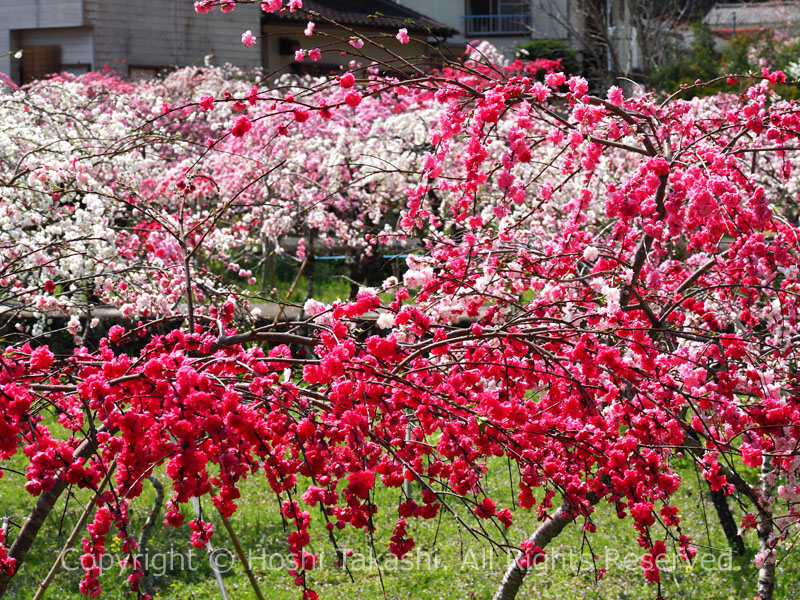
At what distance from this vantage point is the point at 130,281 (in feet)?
17.5

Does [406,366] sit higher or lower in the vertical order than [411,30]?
lower

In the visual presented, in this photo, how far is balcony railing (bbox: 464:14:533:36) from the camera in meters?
27.2

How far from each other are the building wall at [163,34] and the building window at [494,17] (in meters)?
8.41

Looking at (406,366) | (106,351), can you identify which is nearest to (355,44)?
(406,366)

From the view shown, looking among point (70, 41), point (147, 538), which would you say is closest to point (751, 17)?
point (70, 41)

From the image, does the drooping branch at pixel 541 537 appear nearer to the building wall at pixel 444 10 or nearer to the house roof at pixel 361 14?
the house roof at pixel 361 14

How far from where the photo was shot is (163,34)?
20.3 metres

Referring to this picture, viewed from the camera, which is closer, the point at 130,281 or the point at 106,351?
the point at 106,351

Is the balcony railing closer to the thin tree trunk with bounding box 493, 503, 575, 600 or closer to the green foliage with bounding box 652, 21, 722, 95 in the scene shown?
the green foliage with bounding box 652, 21, 722, 95

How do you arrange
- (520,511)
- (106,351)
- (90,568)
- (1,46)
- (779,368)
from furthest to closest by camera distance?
1. (1,46)
2. (520,511)
3. (779,368)
4. (90,568)
5. (106,351)

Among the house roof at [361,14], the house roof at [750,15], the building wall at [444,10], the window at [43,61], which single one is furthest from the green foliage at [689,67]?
the window at [43,61]

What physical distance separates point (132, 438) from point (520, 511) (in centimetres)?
473

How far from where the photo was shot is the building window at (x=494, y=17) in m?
27.3

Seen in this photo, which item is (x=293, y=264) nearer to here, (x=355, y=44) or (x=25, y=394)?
(x=355, y=44)
